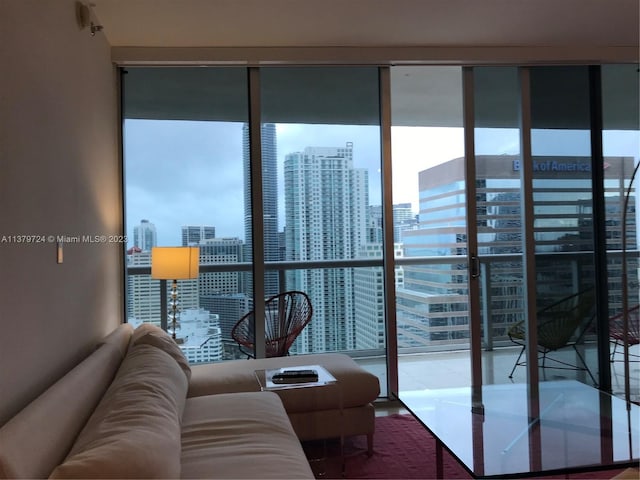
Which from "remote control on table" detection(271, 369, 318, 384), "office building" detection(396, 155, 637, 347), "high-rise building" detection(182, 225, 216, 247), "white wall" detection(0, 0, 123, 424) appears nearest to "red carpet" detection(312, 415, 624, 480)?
"remote control on table" detection(271, 369, 318, 384)

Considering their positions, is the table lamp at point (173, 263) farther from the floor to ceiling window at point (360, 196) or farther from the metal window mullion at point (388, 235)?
the metal window mullion at point (388, 235)

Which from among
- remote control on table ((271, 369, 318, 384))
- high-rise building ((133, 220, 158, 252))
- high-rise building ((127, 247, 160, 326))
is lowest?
remote control on table ((271, 369, 318, 384))

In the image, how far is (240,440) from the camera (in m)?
1.70

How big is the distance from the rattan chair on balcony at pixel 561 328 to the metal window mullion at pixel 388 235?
99 cm

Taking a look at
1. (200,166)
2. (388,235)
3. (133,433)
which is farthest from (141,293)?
(133,433)

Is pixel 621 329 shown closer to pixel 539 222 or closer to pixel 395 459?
pixel 539 222

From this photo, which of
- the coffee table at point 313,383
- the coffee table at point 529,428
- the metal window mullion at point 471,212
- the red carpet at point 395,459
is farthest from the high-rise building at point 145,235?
the metal window mullion at point 471,212

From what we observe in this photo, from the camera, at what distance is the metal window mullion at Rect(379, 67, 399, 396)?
10.9 ft

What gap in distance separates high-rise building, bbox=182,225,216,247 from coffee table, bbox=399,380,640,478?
5.85 feet

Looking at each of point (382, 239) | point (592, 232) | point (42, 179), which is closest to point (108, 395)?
point (42, 179)

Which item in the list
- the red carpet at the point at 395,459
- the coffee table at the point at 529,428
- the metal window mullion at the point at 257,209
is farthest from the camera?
the metal window mullion at the point at 257,209

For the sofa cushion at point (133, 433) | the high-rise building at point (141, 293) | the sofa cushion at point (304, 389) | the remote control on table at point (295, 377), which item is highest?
the high-rise building at point (141, 293)

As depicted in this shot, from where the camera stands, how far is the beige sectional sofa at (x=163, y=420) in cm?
115

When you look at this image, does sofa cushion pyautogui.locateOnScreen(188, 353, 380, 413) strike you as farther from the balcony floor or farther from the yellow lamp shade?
the balcony floor
